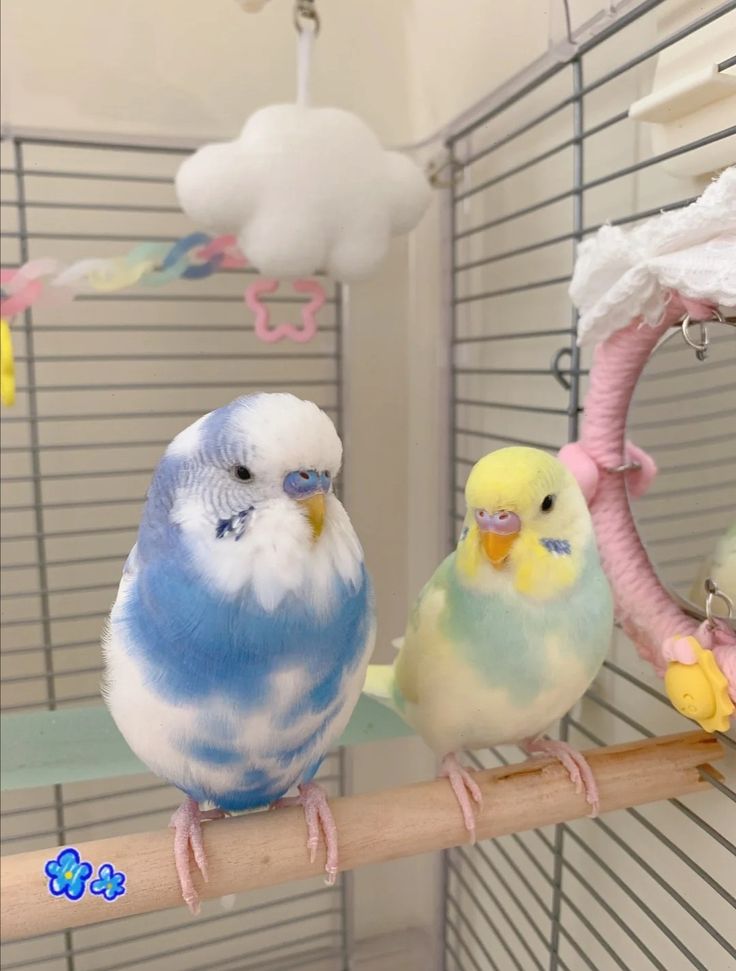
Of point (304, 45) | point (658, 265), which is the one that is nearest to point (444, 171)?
point (304, 45)

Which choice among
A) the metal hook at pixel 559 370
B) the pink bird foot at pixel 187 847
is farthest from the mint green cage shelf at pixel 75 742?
the metal hook at pixel 559 370

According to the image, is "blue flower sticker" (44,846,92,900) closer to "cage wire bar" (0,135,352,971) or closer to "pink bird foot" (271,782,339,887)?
"pink bird foot" (271,782,339,887)

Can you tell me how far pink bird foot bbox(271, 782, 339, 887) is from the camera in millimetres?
559

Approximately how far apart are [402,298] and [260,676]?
77 cm

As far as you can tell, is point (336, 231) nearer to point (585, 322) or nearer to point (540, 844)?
point (585, 322)

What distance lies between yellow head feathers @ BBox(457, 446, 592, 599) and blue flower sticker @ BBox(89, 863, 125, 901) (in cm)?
33

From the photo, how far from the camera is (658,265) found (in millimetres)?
617

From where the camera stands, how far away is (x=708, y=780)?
0.65 meters

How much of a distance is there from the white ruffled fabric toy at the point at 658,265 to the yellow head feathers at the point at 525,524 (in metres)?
0.15

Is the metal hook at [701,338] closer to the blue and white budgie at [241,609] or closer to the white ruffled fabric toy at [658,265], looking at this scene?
the white ruffled fabric toy at [658,265]

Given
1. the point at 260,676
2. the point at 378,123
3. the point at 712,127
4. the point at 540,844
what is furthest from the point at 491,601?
the point at 378,123

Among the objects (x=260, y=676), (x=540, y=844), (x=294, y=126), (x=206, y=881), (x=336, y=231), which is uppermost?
(x=294, y=126)

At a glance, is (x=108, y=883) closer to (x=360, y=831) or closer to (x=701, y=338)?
(x=360, y=831)

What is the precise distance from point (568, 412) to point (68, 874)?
621 mm
